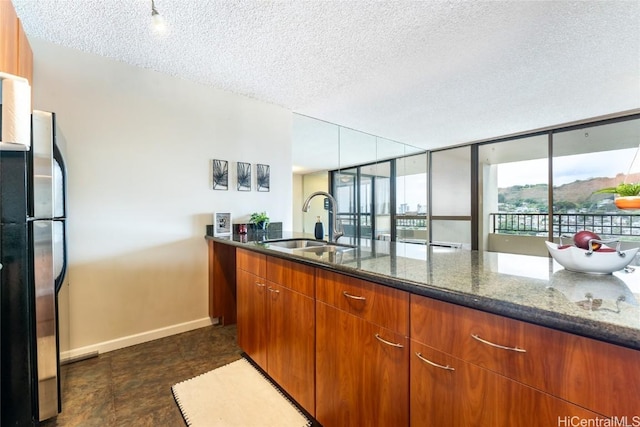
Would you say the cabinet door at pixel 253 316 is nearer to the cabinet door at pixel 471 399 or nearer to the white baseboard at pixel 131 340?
the white baseboard at pixel 131 340

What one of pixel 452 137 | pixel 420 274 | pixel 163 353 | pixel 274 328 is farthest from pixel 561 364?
pixel 452 137

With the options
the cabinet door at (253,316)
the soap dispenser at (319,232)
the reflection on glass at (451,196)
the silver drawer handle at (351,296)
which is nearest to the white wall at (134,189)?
the cabinet door at (253,316)

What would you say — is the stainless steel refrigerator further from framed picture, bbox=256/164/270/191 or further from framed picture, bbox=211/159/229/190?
framed picture, bbox=256/164/270/191

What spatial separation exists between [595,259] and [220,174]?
2825mm

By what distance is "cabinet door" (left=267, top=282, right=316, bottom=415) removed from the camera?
1.39m

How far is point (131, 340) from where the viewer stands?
2340mm

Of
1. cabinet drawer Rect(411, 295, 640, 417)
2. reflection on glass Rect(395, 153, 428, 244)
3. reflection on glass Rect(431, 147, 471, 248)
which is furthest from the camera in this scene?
reflection on glass Rect(395, 153, 428, 244)

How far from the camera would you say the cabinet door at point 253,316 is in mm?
1773

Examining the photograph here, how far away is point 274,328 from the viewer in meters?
1.66

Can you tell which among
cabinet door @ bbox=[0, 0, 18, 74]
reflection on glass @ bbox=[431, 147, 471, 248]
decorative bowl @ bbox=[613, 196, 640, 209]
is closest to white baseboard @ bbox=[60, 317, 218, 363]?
cabinet door @ bbox=[0, 0, 18, 74]

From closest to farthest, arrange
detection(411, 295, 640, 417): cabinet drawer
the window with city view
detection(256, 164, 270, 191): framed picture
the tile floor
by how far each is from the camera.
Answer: detection(411, 295, 640, 417): cabinet drawer < the tile floor < detection(256, 164, 270, 191): framed picture < the window with city view

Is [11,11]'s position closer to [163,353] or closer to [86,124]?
[86,124]

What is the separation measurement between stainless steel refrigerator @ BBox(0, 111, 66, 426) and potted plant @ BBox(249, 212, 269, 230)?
1.69 meters

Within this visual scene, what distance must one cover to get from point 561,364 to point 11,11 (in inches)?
108
